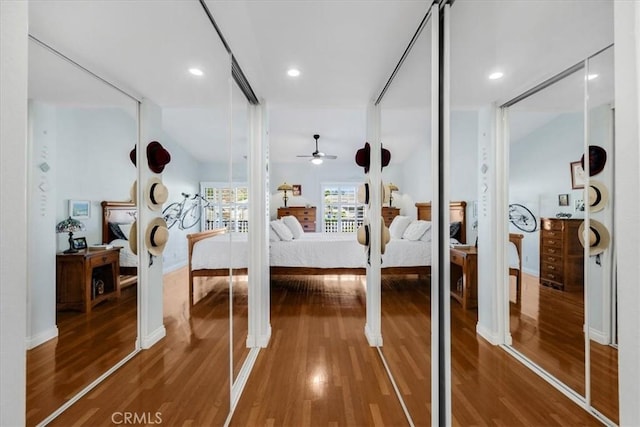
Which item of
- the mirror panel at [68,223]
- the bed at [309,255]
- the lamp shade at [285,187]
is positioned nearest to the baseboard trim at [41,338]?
the mirror panel at [68,223]

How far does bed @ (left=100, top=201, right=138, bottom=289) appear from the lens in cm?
65

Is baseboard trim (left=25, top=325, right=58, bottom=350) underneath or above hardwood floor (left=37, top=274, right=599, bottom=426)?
above

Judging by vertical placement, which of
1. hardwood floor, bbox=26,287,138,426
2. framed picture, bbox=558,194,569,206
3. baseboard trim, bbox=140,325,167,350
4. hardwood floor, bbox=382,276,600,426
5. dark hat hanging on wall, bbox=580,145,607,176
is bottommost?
hardwood floor, bbox=382,276,600,426

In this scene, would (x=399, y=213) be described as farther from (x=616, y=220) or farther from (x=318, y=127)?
(x=318, y=127)

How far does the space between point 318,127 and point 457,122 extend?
13.5 ft

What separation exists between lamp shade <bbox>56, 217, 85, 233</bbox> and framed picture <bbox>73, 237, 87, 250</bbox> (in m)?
0.02

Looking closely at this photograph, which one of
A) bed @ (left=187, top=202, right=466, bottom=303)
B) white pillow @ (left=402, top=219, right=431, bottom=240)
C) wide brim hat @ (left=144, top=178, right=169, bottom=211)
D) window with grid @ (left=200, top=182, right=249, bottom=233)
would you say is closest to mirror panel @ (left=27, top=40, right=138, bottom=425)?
wide brim hat @ (left=144, top=178, right=169, bottom=211)

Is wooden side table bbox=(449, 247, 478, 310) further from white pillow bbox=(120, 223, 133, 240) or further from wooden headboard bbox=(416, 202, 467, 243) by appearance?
white pillow bbox=(120, 223, 133, 240)

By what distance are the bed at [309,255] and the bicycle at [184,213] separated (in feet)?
0.25

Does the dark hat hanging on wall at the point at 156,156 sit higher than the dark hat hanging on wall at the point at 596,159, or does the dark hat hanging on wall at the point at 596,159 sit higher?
the dark hat hanging on wall at the point at 156,156

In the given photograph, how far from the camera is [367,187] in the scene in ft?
8.48

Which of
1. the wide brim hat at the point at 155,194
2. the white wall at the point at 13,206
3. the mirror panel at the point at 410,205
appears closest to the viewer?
the white wall at the point at 13,206

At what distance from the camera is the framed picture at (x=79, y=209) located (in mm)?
553

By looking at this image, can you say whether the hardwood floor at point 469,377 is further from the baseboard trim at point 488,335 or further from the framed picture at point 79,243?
the framed picture at point 79,243
